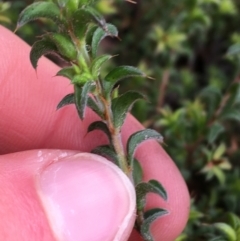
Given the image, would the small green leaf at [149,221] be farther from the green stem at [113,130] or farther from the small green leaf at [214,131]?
the small green leaf at [214,131]

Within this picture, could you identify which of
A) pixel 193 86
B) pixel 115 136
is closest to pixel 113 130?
pixel 115 136

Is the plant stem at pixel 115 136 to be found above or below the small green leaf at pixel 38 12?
below

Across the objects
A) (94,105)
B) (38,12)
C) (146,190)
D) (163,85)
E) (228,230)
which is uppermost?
(38,12)

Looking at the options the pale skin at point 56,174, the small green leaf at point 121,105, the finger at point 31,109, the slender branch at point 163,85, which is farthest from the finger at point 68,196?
the slender branch at point 163,85

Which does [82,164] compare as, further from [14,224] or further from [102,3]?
[102,3]

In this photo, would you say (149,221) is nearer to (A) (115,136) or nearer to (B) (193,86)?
(A) (115,136)

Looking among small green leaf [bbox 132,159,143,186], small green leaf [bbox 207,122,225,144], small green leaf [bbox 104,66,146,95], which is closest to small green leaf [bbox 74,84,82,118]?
small green leaf [bbox 104,66,146,95]

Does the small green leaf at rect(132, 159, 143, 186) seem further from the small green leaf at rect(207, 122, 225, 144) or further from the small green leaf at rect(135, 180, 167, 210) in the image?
the small green leaf at rect(207, 122, 225, 144)
